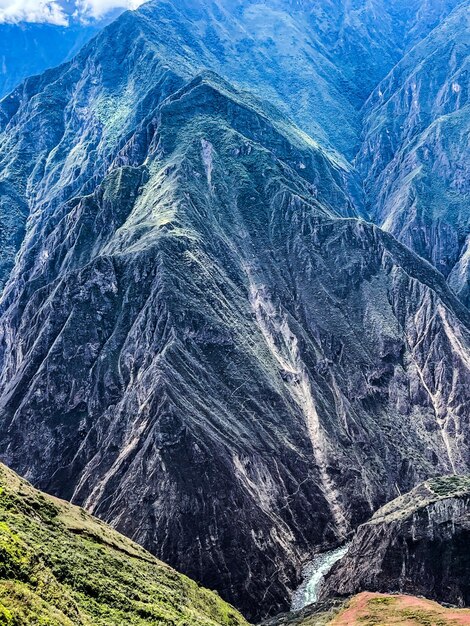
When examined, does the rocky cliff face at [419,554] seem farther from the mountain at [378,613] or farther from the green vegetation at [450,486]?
the mountain at [378,613]

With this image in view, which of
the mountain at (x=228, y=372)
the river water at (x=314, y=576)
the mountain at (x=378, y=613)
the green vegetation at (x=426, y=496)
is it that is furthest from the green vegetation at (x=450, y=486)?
the river water at (x=314, y=576)

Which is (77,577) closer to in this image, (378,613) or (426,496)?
(378,613)

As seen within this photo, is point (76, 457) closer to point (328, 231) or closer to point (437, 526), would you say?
point (437, 526)

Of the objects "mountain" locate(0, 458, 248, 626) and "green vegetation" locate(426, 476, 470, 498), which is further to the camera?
"green vegetation" locate(426, 476, 470, 498)

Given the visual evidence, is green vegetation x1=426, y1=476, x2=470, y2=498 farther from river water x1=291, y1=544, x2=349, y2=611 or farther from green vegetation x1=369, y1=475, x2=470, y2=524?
river water x1=291, y1=544, x2=349, y2=611

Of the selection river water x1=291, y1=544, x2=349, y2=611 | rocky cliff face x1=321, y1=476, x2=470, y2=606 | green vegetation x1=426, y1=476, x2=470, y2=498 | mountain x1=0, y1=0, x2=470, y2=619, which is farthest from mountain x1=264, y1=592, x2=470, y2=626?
green vegetation x1=426, y1=476, x2=470, y2=498

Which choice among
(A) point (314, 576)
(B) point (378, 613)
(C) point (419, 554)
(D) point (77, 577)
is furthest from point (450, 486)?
(D) point (77, 577)
